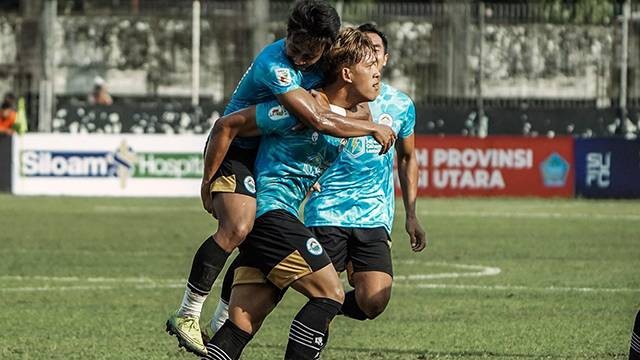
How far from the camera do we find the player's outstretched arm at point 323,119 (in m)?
Result: 8.24

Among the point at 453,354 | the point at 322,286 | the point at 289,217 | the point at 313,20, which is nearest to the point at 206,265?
the point at 289,217

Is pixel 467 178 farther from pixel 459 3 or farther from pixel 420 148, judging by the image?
pixel 459 3

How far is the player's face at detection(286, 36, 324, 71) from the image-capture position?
27.4 ft

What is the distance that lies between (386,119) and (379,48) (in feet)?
1.91

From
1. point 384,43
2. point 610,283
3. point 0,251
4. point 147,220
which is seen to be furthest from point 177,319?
point 147,220

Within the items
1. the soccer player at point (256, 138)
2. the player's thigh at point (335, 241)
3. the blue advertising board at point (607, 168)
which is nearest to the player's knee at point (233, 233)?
the soccer player at point (256, 138)

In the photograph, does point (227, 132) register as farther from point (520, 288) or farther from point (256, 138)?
point (520, 288)

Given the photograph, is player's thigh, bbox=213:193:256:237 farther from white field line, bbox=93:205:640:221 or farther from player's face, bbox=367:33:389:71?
white field line, bbox=93:205:640:221

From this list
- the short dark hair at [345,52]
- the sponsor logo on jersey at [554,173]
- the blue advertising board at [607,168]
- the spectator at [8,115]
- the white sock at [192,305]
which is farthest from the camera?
the spectator at [8,115]

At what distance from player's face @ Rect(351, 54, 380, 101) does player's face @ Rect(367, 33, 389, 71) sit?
0.17 metres

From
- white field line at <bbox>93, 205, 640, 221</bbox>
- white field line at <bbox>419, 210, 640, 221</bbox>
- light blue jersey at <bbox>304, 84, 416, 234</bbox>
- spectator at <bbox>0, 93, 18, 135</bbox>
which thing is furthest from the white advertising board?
light blue jersey at <bbox>304, 84, 416, 234</bbox>

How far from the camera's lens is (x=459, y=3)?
115 feet

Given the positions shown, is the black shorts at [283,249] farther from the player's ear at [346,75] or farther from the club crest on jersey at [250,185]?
the player's ear at [346,75]

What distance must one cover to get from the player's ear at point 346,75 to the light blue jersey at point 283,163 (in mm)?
322
